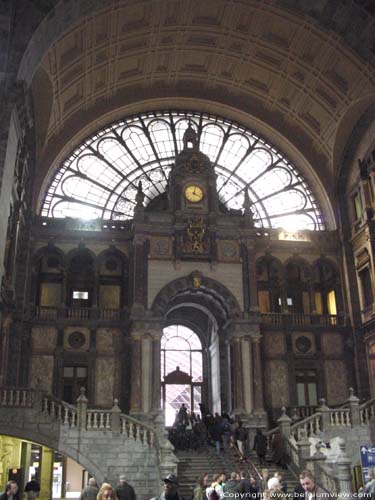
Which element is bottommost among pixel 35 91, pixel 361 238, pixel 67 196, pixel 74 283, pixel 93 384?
pixel 93 384

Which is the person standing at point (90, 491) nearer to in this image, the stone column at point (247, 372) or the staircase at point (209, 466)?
the staircase at point (209, 466)

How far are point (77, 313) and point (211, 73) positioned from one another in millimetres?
15068

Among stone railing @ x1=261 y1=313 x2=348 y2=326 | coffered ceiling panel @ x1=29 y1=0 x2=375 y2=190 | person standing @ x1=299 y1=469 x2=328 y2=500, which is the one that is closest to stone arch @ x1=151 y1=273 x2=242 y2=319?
stone railing @ x1=261 y1=313 x2=348 y2=326

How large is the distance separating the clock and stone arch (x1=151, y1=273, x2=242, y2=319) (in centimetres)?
406

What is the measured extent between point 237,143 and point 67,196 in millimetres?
10075

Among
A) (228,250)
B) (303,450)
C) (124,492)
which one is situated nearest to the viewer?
(124,492)

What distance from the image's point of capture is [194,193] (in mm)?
29141

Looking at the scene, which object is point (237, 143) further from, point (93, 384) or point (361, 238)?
point (93, 384)

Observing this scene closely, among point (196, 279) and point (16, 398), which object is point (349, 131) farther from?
point (16, 398)

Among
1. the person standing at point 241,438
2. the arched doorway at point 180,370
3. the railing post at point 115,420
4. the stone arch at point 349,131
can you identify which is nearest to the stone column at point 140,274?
the arched doorway at point 180,370

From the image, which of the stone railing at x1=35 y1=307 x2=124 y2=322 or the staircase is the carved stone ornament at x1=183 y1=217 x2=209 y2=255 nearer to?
the stone railing at x1=35 y1=307 x2=124 y2=322

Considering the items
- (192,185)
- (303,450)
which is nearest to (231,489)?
(303,450)

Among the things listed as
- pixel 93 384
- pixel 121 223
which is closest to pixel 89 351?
pixel 93 384

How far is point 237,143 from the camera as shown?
33.3 m
